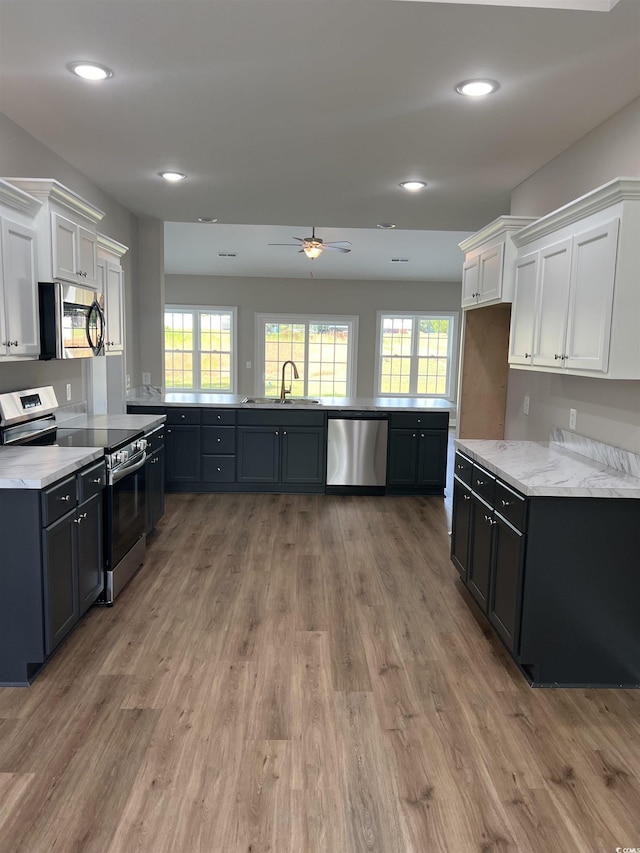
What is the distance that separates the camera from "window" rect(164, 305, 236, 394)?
10.3 metres

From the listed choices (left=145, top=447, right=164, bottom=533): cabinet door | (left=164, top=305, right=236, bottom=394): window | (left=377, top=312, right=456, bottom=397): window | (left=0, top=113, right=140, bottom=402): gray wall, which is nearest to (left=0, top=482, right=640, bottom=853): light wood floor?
(left=145, top=447, right=164, bottom=533): cabinet door

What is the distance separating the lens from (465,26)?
224cm

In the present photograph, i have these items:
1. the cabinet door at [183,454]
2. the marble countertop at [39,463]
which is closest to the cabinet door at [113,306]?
the cabinet door at [183,454]

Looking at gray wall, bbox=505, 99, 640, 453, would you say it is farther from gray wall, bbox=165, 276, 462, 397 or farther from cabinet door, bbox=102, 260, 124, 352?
gray wall, bbox=165, 276, 462, 397

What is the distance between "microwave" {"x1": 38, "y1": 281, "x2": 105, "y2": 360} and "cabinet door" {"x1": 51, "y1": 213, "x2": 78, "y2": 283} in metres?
0.06

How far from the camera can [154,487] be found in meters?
4.33

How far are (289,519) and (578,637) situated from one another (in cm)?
281

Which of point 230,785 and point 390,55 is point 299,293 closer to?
point 390,55

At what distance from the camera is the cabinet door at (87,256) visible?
3596 millimetres

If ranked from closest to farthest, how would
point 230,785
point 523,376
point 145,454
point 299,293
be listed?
point 230,785 → point 145,454 → point 523,376 → point 299,293

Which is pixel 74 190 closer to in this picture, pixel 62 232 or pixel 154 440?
pixel 62 232

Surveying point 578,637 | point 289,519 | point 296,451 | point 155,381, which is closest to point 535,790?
point 578,637

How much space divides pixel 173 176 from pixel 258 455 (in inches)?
102

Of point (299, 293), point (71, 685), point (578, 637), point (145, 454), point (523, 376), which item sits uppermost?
point (299, 293)
